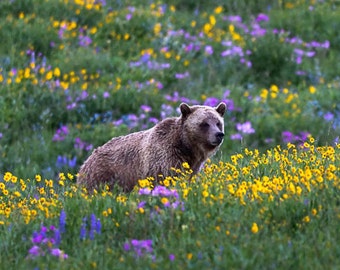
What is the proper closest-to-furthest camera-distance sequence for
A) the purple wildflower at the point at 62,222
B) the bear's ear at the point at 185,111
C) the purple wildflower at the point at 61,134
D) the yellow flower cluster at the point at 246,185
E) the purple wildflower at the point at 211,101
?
the purple wildflower at the point at 62,222 < the yellow flower cluster at the point at 246,185 < the bear's ear at the point at 185,111 < the purple wildflower at the point at 61,134 < the purple wildflower at the point at 211,101

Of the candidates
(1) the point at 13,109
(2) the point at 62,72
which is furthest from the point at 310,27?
(1) the point at 13,109

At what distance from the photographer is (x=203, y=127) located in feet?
28.3

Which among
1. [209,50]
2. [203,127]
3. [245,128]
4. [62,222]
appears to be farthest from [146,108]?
[62,222]

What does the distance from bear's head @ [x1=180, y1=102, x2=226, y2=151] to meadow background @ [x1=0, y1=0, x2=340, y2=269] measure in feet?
0.89

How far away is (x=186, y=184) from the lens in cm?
738

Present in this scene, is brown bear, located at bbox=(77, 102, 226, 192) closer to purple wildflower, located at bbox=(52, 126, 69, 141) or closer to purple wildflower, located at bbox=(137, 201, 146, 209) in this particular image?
purple wildflower, located at bbox=(137, 201, 146, 209)

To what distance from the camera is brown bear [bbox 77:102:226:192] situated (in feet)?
28.1

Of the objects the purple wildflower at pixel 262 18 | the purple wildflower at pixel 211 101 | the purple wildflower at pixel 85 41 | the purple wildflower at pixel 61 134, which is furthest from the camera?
the purple wildflower at pixel 262 18

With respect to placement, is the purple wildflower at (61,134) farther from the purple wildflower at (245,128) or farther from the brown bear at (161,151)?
the brown bear at (161,151)

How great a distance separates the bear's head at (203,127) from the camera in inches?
336

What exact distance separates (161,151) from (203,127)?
1.59ft

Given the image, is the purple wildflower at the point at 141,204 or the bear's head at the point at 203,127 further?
the bear's head at the point at 203,127

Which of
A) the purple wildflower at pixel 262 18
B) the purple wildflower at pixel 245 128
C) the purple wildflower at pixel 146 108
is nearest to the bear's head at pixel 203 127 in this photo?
the purple wildflower at pixel 245 128

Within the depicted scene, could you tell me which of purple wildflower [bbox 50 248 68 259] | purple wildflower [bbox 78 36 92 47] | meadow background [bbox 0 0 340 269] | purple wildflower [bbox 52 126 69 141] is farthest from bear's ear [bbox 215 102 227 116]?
purple wildflower [bbox 78 36 92 47]
